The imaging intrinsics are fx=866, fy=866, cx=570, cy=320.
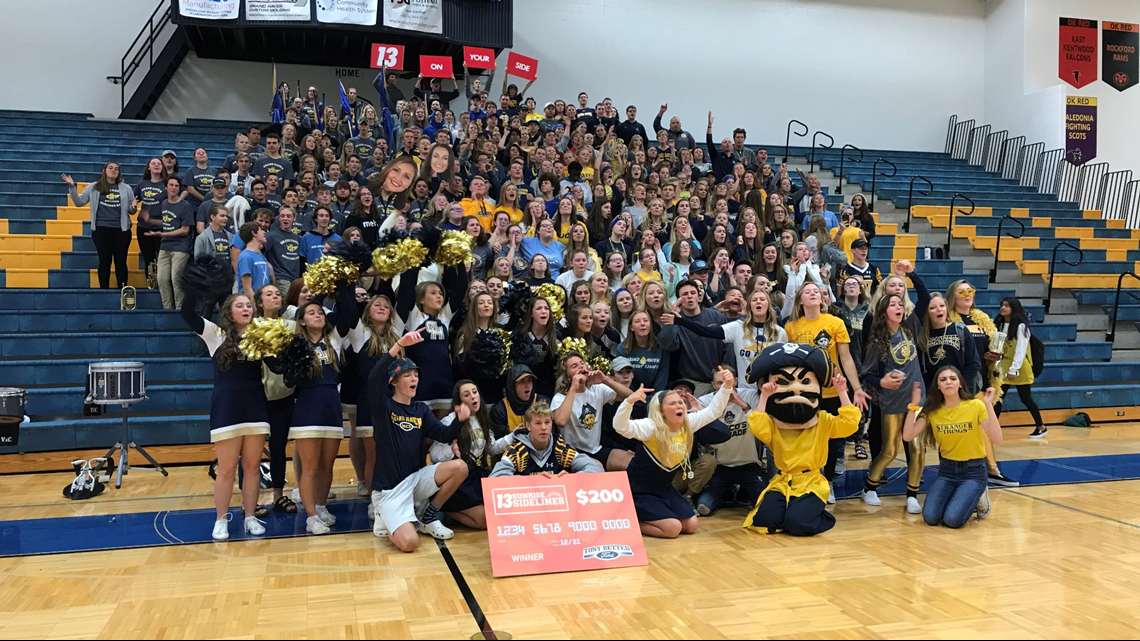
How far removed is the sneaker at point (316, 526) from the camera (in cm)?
558

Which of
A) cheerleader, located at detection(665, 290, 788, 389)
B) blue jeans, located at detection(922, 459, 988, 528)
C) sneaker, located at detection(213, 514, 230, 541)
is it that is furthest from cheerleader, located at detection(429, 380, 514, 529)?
blue jeans, located at detection(922, 459, 988, 528)

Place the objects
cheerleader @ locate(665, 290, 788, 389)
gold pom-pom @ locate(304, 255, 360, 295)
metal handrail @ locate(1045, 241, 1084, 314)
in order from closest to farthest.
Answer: gold pom-pom @ locate(304, 255, 360, 295) < cheerleader @ locate(665, 290, 788, 389) < metal handrail @ locate(1045, 241, 1084, 314)

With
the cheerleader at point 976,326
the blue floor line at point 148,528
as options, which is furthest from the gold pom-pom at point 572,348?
the cheerleader at point 976,326

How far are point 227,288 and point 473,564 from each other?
2590 millimetres

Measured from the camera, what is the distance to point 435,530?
5.51 meters

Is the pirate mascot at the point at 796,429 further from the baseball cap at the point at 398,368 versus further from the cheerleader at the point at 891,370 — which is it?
the baseball cap at the point at 398,368

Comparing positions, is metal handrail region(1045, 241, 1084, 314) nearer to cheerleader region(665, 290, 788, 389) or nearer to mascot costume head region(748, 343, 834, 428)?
cheerleader region(665, 290, 788, 389)

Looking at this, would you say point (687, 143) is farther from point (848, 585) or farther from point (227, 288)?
point (848, 585)

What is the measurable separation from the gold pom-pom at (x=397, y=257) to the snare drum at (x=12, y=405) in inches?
138

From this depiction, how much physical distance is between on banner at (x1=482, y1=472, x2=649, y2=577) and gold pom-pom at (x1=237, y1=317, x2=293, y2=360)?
1548 millimetres

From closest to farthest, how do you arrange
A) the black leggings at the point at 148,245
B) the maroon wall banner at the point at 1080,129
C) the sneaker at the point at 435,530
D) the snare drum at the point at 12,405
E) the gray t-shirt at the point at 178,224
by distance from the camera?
the sneaker at the point at 435,530
the snare drum at the point at 12,405
the gray t-shirt at the point at 178,224
the black leggings at the point at 148,245
the maroon wall banner at the point at 1080,129

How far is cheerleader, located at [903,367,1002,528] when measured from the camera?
19.3 ft

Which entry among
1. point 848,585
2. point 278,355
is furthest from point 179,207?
point 848,585

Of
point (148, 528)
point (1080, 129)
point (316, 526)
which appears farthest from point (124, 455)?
point (1080, 129)
